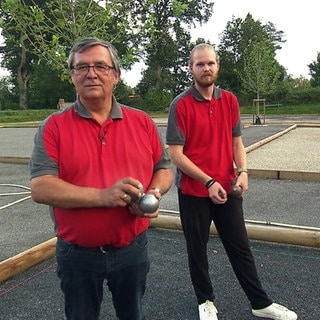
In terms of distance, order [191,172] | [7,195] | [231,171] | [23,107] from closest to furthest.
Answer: [191,172] < [231,171] < [7,195] < [23,107]

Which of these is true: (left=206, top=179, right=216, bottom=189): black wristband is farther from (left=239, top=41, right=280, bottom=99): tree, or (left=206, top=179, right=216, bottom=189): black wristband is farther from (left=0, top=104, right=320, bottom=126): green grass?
(left=239, top=41, right=280, bottom=99): tree

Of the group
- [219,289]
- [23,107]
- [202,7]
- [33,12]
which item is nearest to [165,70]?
[202,7]

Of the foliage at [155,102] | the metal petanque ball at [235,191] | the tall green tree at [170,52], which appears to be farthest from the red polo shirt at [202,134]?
the tall green tree at [170,52]

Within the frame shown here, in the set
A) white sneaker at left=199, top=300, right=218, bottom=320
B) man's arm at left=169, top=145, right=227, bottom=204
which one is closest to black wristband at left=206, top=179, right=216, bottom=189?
man's arm at left=169, top=145, right=227, bottom=204

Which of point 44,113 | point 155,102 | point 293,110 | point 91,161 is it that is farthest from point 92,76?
point 155,102

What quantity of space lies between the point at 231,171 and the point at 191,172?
0.35 m

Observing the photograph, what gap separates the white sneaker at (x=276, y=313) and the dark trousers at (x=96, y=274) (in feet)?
3.80

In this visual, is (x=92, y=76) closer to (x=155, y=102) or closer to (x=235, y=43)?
(x=155, y=102)

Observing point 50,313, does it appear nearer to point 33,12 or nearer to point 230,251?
point 230,251

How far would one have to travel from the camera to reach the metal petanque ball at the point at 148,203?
1.75 meters

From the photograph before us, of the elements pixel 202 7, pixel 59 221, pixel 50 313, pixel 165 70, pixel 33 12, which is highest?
pixel 202 7

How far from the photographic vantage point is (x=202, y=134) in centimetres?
277

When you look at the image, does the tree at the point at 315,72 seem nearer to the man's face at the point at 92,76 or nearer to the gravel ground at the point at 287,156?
the gravel ground at the point at 287,156

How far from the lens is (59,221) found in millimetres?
1909
